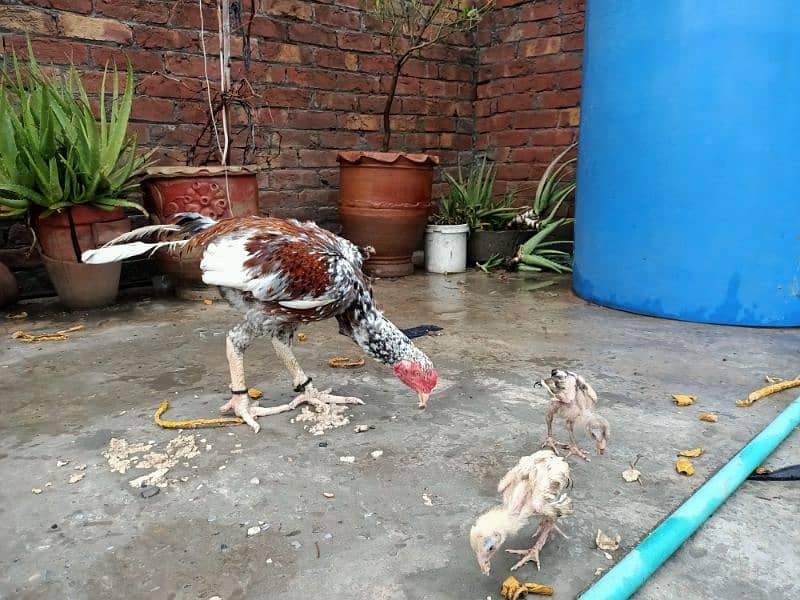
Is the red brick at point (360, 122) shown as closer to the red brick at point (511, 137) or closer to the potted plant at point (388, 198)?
the potted plant at point (388, 198)

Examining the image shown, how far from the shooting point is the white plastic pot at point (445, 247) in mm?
5055

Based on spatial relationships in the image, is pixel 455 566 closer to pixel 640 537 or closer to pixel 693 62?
pixel 640 537

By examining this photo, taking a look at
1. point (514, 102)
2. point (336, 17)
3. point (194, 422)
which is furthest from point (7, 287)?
point (514, 102)

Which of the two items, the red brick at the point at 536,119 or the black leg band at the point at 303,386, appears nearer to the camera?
the black leg band at the point at 303,386

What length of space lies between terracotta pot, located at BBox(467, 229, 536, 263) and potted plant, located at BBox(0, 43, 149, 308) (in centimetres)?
268

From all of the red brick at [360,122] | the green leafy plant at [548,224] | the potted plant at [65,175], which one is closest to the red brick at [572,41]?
the green leafy plant at [548,224]

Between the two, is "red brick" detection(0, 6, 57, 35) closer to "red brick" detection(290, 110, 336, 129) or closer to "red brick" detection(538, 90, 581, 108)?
→ "red brick" detection(290, 110, 336, 129)

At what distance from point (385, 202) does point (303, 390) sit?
102 inches

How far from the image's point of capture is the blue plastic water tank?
3.17 m

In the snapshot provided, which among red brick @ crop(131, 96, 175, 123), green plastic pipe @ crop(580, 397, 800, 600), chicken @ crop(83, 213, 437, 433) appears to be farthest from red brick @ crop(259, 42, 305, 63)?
green plastic pipe @ crop(580, 397, 800, 600)

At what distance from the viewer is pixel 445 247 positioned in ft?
16.6

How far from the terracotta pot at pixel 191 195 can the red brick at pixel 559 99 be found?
282cm

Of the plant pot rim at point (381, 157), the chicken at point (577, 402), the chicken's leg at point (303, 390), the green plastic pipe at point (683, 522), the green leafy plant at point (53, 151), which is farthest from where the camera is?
the plant pot rim at point (381, 157)

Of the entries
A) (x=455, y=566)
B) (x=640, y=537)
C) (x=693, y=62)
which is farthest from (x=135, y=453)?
(x=693, y=62)
